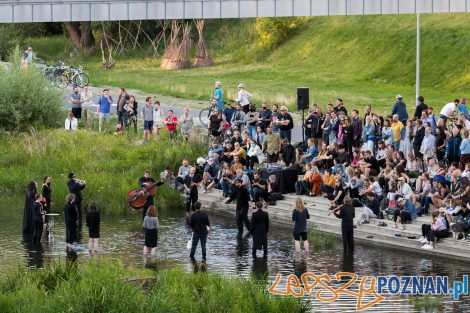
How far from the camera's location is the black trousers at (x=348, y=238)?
3231 cm

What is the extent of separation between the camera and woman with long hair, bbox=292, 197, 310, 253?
31734mm

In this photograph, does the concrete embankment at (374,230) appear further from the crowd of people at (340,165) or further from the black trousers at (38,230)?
the black trousers at (38,230)

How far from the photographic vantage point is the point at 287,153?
38656 mm

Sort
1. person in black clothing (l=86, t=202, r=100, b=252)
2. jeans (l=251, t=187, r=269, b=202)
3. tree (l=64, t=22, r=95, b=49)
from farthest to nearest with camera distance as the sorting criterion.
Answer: tree (l=64, t=22, r=95, b=49)
jeans (l=251, t=187, r=269, b=202)
person in black clothing (l=86, t=202, r=100, b=252)

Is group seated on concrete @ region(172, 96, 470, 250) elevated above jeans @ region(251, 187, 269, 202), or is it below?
above

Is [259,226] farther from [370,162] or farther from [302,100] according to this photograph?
[302,100]

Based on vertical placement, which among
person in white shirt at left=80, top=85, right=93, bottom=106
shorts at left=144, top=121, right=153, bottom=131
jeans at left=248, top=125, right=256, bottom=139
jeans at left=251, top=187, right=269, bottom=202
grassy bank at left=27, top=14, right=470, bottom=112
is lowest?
jeans at left=251, top=187, right=269, bottom=202

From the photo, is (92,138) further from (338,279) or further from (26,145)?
(338,279)

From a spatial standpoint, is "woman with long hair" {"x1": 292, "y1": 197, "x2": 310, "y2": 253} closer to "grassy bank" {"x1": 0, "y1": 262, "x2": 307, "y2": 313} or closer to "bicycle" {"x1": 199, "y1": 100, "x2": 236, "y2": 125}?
"grassy bank" {"x1": 0, "y1": 262, "x2": 307, "y2": 313}

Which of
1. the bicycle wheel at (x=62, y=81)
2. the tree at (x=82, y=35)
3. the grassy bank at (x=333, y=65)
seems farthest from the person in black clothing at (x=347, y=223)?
the tree at (x=82, y=35)

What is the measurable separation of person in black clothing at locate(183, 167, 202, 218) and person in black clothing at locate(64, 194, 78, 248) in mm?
Answer: 5477

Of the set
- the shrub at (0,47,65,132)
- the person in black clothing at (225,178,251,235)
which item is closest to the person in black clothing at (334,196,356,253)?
the person in black clothing at (225,178,251,235)

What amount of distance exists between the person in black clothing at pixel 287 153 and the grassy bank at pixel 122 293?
478 inches
